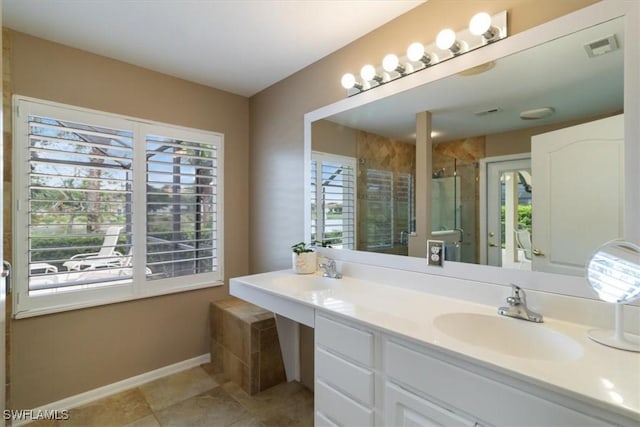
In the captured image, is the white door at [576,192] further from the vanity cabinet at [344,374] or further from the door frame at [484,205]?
the vanity cabinet at [344,374]

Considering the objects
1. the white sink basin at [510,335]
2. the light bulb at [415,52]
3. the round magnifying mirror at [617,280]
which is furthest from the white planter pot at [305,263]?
the round magnifying mirror at [617,280]

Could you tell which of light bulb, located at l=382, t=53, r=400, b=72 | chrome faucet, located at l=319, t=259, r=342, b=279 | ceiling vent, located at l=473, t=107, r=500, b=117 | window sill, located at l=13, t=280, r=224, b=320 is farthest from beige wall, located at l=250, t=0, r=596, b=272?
window sill, located at l=13, t=280, r=224, b=320

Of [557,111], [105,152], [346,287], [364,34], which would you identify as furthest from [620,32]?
[105,152]

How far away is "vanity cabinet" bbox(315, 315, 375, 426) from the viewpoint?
4.01ft

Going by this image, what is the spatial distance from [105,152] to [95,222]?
508 millimetres

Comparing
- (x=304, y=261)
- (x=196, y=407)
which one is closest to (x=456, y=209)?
(x=304, y=261)

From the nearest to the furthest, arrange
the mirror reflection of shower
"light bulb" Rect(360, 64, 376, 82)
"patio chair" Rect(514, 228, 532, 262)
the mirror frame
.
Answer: the mirror frame
"patio chair" Rect(514, 228, 532, 262)
the mirror reflection of shower
"light bulb" Rect(360, 64, 376, 82)

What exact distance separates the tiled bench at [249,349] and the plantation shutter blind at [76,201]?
886 mm

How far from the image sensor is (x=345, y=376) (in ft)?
4.30

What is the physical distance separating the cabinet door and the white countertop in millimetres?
220

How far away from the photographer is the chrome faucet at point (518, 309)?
3.93 feet

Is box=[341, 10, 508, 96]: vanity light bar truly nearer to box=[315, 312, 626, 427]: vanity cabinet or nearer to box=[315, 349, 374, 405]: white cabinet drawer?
box=[315, 312, 626, 427]: vanity cabinet

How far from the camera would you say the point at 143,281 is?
7.76 ft

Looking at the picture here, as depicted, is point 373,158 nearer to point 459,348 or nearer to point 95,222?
point 459,348
